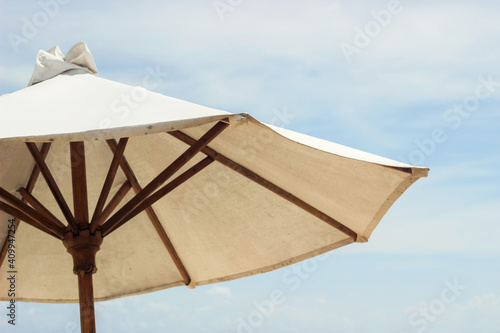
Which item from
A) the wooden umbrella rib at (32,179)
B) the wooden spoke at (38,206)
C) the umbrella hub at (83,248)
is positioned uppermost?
the wooden umbrella rib at (32,179)

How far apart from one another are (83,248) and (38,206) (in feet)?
2.47

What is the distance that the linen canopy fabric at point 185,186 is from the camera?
126 inches

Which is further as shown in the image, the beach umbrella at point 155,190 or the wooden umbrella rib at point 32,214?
the wooden umbrella rib at point 32,214

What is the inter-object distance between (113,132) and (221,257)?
9.09ft

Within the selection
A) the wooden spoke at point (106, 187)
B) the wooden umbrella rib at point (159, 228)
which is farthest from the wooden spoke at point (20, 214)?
the wooden umbrella rib at point (159, 228)

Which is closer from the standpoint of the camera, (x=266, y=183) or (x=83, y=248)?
(x=83, y=248)

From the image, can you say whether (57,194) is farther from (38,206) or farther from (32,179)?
(32,179)

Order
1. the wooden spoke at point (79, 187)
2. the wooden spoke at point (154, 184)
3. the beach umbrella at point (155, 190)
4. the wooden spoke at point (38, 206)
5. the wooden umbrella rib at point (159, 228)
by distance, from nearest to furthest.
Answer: the beach umbrella at point (155, 190) < the wooden spoke at point (154, 184) < the wooden spoke at point (79, 187) < the wooden spoke at point (38, 206) < the wooden umbrella rib at point (159, 228)

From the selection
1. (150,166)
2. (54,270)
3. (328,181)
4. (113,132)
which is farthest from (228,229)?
(113,132)

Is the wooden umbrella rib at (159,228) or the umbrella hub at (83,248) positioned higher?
the wooden umbrella rib at (159,228)

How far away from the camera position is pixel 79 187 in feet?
13.9

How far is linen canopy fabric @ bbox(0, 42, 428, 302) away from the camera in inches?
126

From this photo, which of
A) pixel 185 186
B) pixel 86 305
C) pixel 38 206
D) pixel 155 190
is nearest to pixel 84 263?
pixel 86 305

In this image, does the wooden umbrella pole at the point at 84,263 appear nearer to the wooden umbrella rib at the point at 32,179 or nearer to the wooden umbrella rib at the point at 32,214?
the wooden umbrella rib at the point at 32,214
